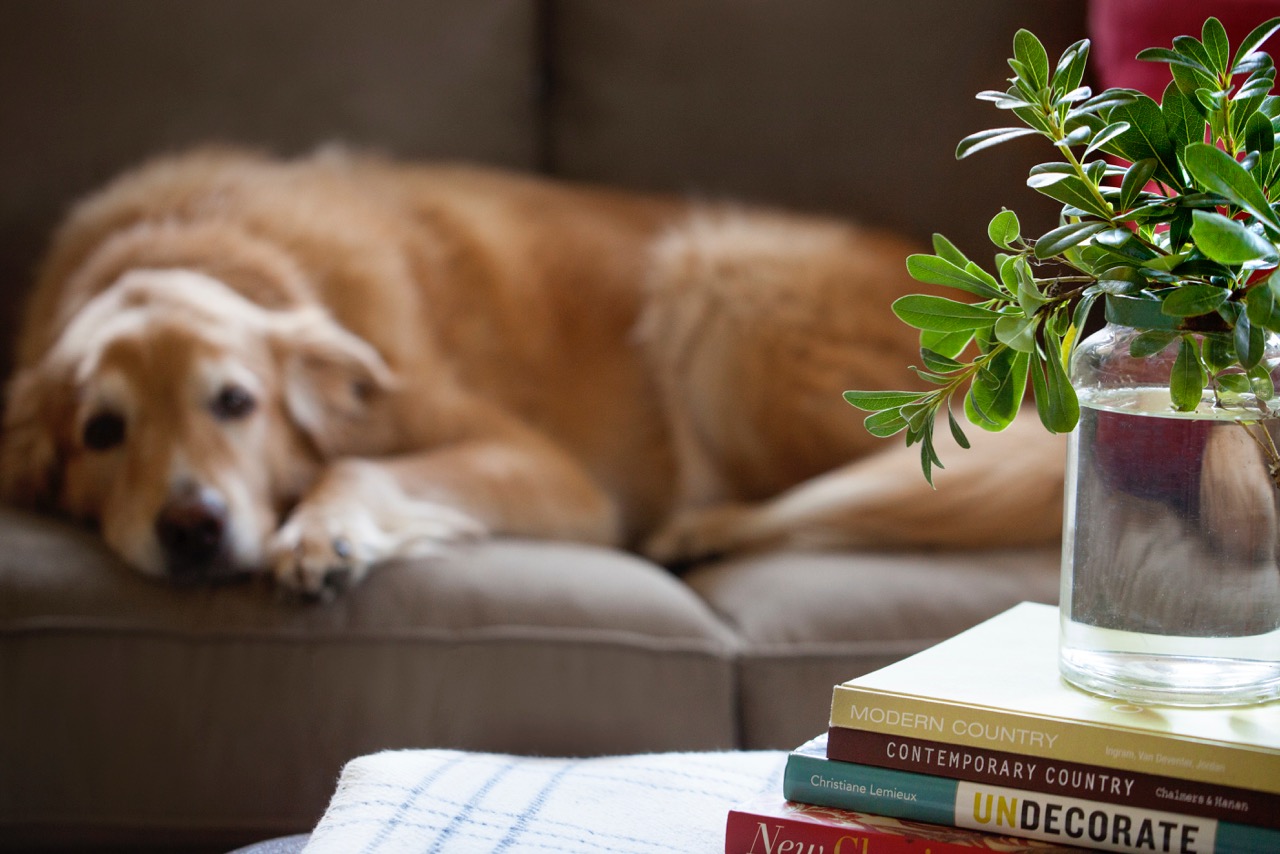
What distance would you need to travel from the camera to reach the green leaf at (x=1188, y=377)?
55cm

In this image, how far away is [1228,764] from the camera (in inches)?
21.1

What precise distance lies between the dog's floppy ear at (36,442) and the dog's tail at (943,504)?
92 cm

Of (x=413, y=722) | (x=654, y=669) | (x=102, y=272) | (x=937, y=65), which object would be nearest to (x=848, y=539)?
(x=654, y=669)

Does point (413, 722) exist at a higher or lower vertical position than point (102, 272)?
lower

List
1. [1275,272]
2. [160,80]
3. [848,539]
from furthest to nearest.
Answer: [160,80] → [848,539] → [1275,272]

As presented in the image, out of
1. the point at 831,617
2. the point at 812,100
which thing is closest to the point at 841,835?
the point at 831,617

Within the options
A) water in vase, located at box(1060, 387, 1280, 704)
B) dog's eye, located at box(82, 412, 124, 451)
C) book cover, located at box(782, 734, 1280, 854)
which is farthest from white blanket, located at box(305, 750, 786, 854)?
dog's eye, located at box(82, 412, 124, 451)

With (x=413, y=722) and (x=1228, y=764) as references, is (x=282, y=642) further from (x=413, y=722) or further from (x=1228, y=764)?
(x=1228, y=764)

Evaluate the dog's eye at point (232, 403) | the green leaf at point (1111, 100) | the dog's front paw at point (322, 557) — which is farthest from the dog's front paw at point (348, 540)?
the green leaf at point (1111, 100)

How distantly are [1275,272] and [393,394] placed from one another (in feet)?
4.64

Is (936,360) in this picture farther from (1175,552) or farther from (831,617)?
(831,617)

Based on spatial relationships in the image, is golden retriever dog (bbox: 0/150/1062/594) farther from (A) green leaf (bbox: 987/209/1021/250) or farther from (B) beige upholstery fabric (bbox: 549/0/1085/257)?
(A) green leaf (bbox: 987/209/1021/250)

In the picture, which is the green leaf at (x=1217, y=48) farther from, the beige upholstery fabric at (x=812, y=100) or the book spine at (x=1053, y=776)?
the beige upholstery fabric at (x=812, y=100)

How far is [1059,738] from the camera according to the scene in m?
0.57
